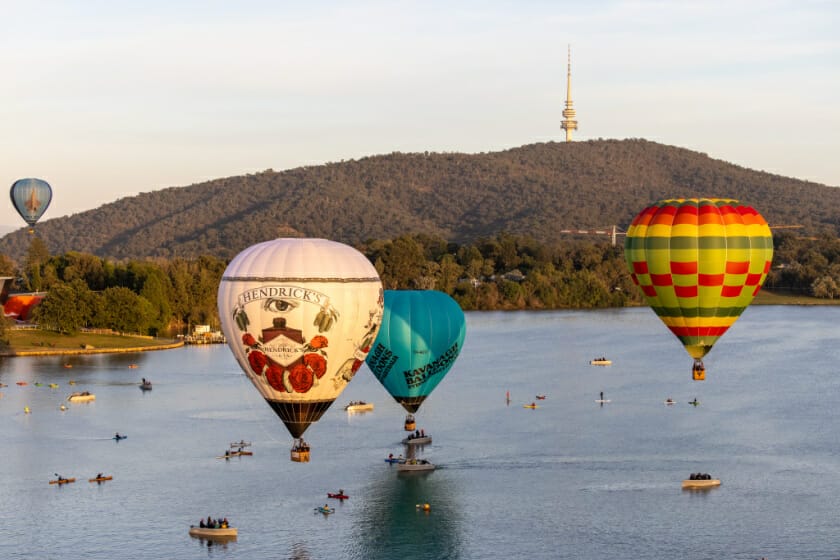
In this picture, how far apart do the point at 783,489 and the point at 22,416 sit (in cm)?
4548

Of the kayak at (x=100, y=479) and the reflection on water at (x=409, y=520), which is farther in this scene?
the kayak at (x=100, y=479)

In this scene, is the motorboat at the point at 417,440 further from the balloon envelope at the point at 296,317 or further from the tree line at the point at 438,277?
the tree line at the point at 438,277

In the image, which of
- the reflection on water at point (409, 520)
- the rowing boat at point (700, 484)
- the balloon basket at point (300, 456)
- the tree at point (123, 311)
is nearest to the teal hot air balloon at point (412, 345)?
the reflection on water at point (409, 520)

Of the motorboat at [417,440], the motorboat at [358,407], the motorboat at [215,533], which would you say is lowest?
the motorboat at [215,533]

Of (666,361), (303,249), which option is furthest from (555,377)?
(303,249)

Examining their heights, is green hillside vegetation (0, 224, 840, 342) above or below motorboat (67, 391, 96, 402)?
above

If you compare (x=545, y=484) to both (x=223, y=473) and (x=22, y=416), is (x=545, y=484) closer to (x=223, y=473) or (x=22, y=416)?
(x=223, y=473)

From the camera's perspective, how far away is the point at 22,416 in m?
81.0

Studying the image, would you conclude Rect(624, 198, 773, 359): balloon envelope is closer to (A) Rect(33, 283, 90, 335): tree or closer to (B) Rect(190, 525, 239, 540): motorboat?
(B) Rect(190, 525, 239, 540): motorboat

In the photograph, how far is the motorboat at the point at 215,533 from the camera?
5147 cm

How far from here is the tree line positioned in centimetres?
12875

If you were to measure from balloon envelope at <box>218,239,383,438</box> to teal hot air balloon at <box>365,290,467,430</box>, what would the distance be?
45.8 ft

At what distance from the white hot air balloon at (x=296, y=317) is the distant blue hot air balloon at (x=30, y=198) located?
81.4 metres

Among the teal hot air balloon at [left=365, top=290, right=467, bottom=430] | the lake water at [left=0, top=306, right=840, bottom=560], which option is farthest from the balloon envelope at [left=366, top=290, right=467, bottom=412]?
the lake water at [left=0, top=306, right=840, bottom=560]
